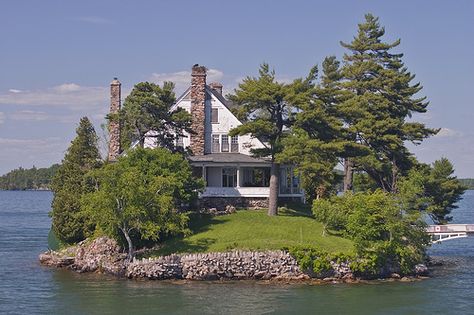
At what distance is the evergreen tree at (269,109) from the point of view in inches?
2108

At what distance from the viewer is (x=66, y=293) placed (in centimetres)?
4053

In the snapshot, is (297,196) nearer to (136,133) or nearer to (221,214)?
(221,214)

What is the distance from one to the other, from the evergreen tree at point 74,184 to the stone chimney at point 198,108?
314 inches

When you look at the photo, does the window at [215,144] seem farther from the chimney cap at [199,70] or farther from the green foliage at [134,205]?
the green foliage at [134,205]

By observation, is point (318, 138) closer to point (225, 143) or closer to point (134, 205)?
point (225, 143)

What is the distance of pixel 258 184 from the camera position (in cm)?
6128

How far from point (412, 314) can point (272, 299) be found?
285 inches

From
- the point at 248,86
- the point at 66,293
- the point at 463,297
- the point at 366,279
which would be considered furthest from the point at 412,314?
the point at 248,86

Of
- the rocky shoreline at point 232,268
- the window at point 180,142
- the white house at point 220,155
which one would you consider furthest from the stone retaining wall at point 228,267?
the window at point 180,142

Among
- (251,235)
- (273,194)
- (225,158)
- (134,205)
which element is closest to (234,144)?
(225,158)

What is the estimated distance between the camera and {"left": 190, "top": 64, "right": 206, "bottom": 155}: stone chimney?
59344 millimetres

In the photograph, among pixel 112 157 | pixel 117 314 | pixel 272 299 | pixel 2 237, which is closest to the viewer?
pixel 117 314

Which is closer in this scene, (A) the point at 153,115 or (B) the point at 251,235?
(B) the point at 251,235

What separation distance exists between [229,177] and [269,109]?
25.8 ft
